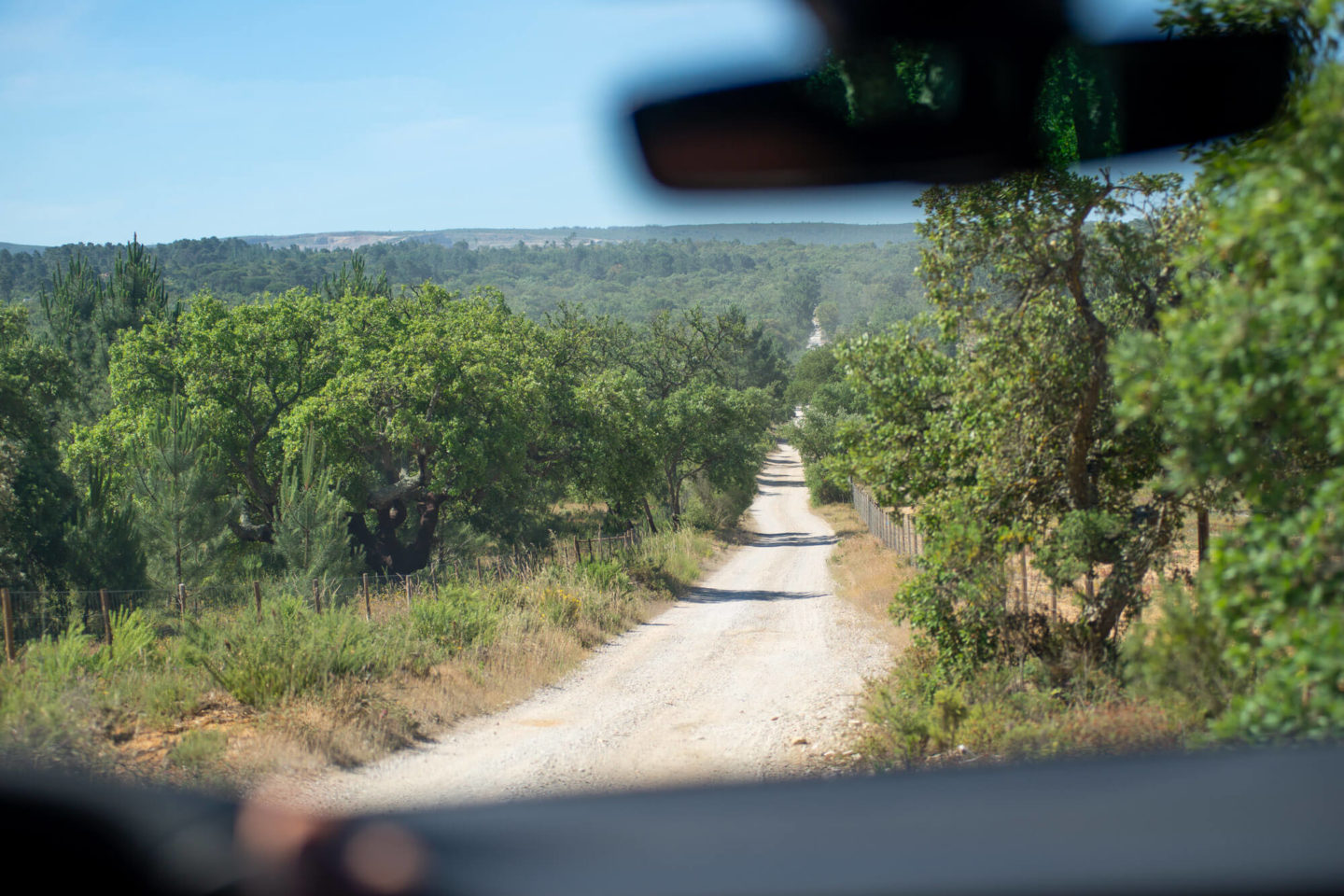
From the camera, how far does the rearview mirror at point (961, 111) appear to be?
5515mm

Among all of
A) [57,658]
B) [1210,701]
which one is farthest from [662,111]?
[57,658]

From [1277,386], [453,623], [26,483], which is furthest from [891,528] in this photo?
[1277,386]

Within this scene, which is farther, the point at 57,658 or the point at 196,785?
the point at 57,658

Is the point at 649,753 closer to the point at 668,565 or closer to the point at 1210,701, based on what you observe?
the point at 1210,701

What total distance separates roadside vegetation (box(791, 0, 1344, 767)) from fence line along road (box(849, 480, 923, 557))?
1.13m

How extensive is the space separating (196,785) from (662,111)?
618cm

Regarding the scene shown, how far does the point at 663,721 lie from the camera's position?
9695 millimetres

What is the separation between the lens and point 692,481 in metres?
49.3

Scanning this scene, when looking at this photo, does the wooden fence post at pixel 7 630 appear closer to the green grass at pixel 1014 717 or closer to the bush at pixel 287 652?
the bush at pixel 287 652

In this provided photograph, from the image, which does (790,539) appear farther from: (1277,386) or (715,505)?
(1277,386)

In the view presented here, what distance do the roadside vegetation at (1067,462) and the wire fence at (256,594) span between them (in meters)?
7.08

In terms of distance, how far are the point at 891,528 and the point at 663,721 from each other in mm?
19399

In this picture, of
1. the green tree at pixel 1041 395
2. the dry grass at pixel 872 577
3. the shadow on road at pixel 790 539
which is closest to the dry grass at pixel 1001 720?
the green tree at pixel 1041 395

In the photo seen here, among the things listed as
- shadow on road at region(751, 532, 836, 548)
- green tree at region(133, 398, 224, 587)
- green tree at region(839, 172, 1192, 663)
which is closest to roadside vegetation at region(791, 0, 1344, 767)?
green tree at region(839, 172, 1192, 663)
